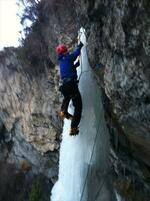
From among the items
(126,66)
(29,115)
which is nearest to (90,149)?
(126,66)

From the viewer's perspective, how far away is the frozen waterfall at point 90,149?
32.3 feet

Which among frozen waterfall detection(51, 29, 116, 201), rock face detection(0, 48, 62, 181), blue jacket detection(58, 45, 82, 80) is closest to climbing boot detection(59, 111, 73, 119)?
frozen waterfall detection(51, 29, 116, 201)

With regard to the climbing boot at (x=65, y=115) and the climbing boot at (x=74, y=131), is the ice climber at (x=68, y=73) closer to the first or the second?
the climbing boot at (x=65, y=115)

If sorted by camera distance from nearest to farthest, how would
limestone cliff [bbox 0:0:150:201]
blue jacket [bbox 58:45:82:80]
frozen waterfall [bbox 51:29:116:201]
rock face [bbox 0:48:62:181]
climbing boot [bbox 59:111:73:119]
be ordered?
limestone cliff [bbox 0:0:150:201] < blue jacket [bbox 58:45:82:80] < climbing boot [bbox 59:111:73:119] < frozen waterfall [bbox 51:29:116:201] < rock face [bbox 0:48:62:181]

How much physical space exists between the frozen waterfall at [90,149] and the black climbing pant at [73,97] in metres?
0.49

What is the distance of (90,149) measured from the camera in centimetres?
1004

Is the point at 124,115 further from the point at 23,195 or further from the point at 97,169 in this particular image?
the point at 23,195

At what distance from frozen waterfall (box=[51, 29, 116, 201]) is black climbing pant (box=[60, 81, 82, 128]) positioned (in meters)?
0.49

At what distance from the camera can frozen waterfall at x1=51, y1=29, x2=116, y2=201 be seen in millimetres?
9859

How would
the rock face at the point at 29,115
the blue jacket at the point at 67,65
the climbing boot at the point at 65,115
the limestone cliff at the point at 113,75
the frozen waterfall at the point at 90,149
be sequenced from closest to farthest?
the limestone cliff at the point at 113,75 → the blue jacket at the point at 67,65 → the climbing boot at the point at 65,115 → the frozen waterfall at the point at 90,149 → the rock face at the point at 29,115

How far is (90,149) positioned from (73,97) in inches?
54.0

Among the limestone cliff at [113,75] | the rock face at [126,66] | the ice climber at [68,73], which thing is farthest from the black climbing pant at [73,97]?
the rock face at [126,66]

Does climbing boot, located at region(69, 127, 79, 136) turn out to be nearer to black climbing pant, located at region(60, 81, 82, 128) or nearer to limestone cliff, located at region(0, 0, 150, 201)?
black climbing pant, located at region(60, 81, 82, 128)

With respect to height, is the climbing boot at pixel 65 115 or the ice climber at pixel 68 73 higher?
the ice climber at pixel 68 73
